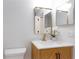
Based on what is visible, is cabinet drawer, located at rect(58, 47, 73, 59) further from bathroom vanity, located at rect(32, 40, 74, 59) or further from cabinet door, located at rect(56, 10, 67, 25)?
cabinet door, located at rect(56, 10, 67, 25)

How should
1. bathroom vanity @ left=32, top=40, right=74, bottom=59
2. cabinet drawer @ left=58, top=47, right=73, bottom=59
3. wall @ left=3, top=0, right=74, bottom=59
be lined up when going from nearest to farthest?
bathroom vanity @ left=32, top=40, right=74, bottom=59, cabinet drawer @ left=58, top=47, right=73, bottom=59, wall @ left=3, top=0, right=74, bottom=59

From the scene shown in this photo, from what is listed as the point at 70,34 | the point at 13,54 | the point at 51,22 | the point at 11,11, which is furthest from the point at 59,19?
the point at 13,54

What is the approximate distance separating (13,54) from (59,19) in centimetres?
123

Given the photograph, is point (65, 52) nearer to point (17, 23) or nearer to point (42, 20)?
point (42, 20)

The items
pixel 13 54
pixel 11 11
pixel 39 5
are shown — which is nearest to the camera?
pixel 13 54

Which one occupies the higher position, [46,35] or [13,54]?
[46,35]

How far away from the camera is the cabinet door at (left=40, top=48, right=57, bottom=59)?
189cm

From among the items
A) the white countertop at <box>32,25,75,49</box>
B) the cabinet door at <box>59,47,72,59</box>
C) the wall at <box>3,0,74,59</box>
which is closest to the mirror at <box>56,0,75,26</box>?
the white countertop at <box>32,25,75,49</box>

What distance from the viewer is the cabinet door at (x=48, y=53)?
1893 millimetres

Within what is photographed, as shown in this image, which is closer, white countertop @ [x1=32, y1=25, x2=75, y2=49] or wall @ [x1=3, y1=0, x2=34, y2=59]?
white countertop @ [x1=32, y1=25, x2=75, y2=49]

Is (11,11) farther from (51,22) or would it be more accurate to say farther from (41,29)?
(51,22)

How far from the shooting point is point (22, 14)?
2.30 metres

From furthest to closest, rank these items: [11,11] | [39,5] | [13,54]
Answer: [39,5] → [11,11] → [13,54]

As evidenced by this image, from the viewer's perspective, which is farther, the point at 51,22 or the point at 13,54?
the point at 51,22
